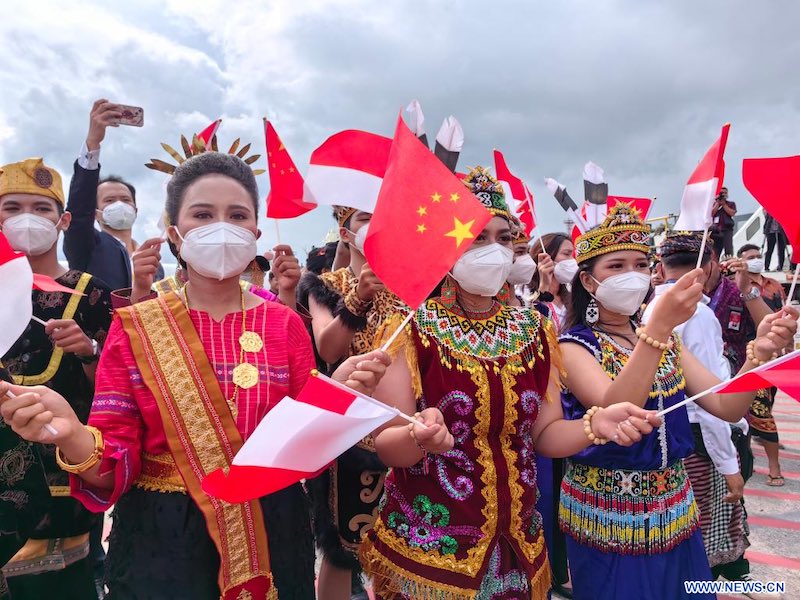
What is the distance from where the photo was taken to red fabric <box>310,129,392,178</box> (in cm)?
239

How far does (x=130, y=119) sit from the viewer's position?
2.94 meters

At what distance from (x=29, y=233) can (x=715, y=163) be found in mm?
2789

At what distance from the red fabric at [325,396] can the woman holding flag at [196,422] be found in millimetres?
107

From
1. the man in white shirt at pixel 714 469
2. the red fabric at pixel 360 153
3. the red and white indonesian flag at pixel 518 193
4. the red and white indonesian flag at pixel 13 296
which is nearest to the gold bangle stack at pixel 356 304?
the red fabric at pixel 360 153

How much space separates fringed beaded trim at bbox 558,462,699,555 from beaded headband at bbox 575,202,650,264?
0.94 metres

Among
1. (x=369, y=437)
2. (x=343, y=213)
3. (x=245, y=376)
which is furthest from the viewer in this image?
(x=343, y=213)

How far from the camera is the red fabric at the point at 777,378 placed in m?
1.61

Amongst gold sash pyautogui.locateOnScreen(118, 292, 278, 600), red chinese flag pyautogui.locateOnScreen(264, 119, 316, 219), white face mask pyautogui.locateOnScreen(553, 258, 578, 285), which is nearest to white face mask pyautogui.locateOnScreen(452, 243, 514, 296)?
gold sash pyautogui.locateOnScreen(118, 292, 278, 600)

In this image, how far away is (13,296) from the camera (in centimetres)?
146

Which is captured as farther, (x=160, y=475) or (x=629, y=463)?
(x=629, y=463)

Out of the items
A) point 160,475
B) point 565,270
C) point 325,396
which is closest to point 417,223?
point 325,396

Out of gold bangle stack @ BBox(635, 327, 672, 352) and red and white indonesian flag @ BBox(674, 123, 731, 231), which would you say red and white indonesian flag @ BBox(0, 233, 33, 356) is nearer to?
gold bangle stack @ BBox(635, 327, 672, 352)

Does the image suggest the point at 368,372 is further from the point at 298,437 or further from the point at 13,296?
the point at 13,296

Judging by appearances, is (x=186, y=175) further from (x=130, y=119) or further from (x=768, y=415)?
(x=768, y=415)
